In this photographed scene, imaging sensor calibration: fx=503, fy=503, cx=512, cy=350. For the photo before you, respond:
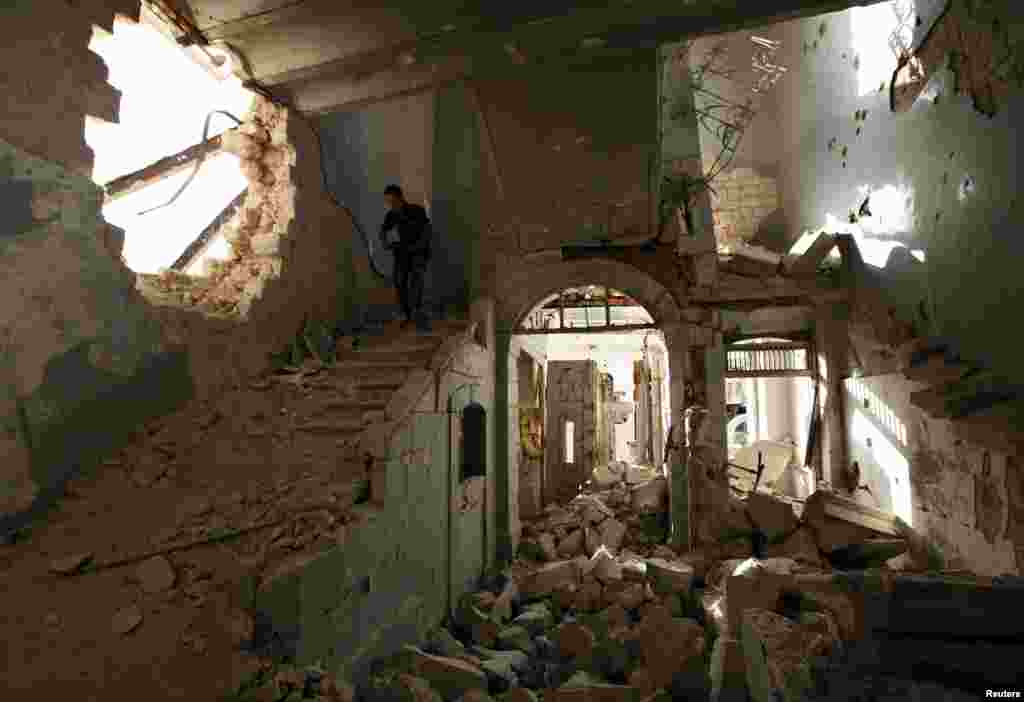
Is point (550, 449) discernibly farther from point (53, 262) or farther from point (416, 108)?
point (53, 262)

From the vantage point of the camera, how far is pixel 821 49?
998 centimetres

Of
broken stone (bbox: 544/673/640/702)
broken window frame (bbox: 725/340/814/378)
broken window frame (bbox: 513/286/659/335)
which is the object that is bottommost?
broken stone (bbox: 544/673/640/702)

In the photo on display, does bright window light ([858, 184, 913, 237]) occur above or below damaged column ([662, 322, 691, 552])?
above

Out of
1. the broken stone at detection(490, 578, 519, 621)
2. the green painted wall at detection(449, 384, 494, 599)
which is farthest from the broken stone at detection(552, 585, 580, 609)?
the green painted wall at detection(449, 384, 494, 599)

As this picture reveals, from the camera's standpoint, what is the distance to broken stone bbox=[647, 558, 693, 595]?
588 cm

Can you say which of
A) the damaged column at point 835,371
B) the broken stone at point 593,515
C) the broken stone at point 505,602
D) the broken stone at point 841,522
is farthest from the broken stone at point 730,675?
the damaged column at point 835,371

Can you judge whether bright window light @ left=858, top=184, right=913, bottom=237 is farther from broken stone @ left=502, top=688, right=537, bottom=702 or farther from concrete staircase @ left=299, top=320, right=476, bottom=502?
broken stone @ left=502, top=688, right=537, bottom=702

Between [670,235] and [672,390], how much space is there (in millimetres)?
2440

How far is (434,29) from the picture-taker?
490 cm

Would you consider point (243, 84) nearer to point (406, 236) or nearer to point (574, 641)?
point (406, 236)

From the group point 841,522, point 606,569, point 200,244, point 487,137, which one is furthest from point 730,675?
point 200,244

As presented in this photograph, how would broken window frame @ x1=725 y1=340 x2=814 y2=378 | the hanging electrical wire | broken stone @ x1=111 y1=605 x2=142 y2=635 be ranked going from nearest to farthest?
broken stone @ x1=111 y1=605 x2=142 y2=635 < the hanging electrical wire < broken window frame @ x1=725 y1=340 x2=814 y2=378

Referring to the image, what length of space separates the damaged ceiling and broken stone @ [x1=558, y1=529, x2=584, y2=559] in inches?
272

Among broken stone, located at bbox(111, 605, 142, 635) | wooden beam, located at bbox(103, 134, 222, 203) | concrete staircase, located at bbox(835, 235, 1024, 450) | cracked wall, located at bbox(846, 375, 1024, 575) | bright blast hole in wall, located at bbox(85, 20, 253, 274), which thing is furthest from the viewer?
wooden beam, located at bbox(103, 134, 222, 203)
